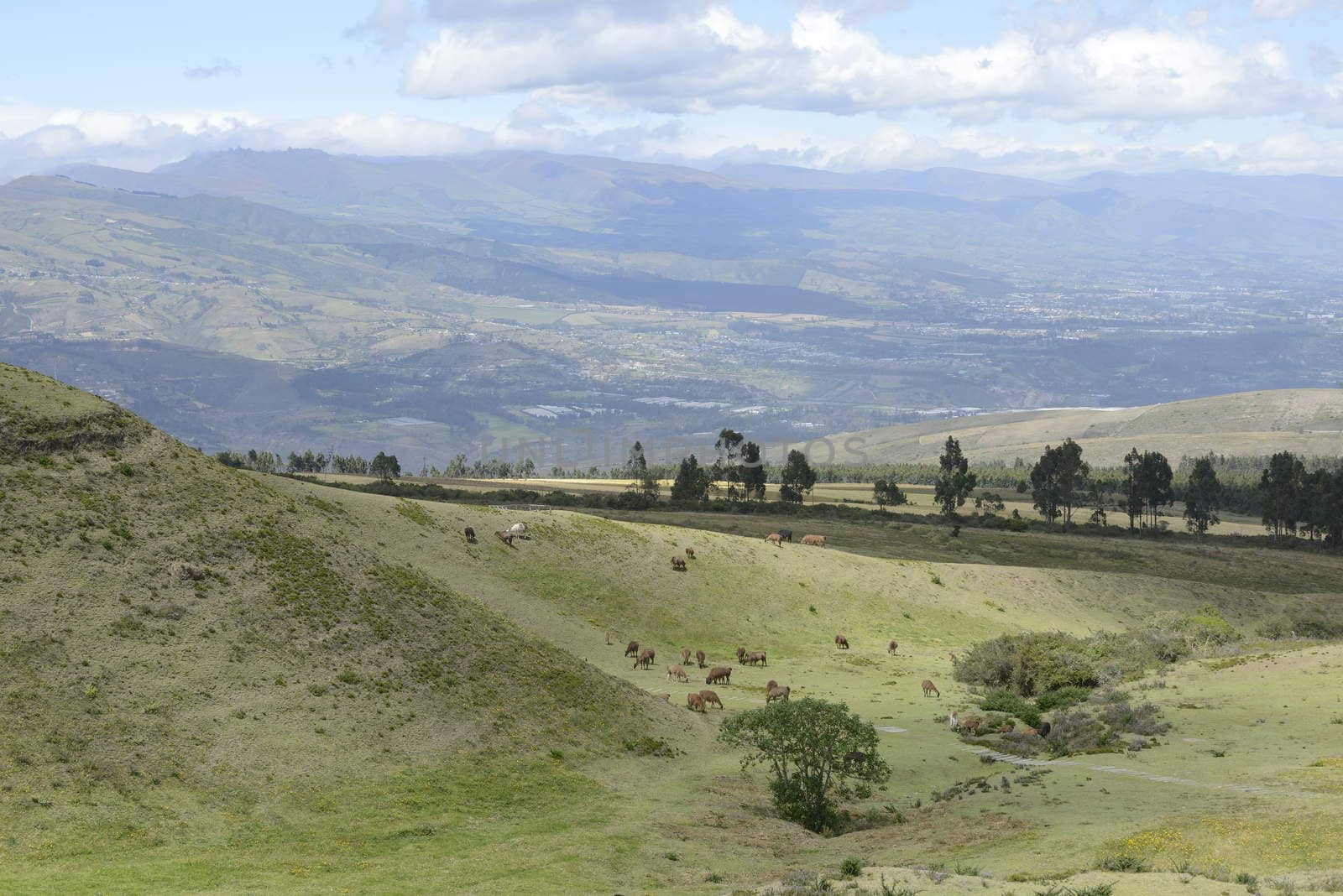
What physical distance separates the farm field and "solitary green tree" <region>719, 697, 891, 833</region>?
4.17 ft

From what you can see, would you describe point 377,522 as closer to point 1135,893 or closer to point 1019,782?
point 1019,782

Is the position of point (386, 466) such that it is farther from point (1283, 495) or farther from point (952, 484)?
point (1283, 495)

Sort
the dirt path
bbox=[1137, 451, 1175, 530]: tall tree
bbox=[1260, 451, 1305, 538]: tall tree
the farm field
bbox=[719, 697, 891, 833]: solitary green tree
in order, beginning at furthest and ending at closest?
bbox=[1137, 451, 1175, 530]: tall tree → bbox=[1260, 451, 1305, 538]: tall tree → bbox=[719, 697, 891, 833]: solitary green tree → the dirt path → the farm field

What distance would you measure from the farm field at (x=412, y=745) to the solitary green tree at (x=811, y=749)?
127cm

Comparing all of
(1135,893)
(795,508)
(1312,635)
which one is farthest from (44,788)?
(795,508)

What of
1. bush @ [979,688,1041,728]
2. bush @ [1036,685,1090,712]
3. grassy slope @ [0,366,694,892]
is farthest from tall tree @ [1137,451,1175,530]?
grassy slope @ [0,366,694,892]

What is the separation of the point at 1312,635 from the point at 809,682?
4042 centimetres

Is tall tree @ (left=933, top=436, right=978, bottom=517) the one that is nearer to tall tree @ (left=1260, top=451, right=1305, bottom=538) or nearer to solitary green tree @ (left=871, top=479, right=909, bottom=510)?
solitary green tree @ (left=871, top=479, right=909, bottom=510)

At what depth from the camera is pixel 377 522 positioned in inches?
2657

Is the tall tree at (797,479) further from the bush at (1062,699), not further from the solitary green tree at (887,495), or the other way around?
the bush at (1062,699)

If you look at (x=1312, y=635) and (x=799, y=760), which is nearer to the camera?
(x=799, y=760)

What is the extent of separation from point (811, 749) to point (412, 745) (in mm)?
13043

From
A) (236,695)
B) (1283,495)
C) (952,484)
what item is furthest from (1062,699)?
(1283,495)

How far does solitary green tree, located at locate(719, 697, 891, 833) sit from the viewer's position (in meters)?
37.8
